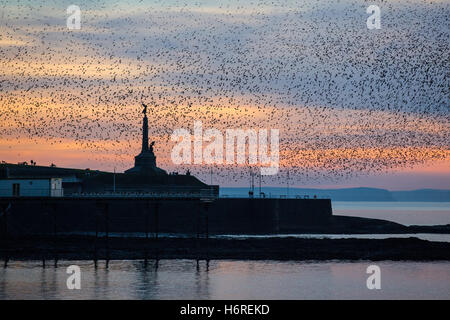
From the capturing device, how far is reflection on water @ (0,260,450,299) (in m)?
71.4

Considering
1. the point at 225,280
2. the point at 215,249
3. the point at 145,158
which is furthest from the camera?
the point at 145,158

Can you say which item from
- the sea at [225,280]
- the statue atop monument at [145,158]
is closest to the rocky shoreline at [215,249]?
the sea at [225,280]

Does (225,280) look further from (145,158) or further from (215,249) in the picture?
(145,158)

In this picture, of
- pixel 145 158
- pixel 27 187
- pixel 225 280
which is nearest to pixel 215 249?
pixel 225 280

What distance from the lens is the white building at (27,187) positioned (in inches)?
4368

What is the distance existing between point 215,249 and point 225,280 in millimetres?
22218

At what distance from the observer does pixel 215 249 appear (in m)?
101

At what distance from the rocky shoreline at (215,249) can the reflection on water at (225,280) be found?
4014 millimetres

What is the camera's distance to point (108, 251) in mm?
98000

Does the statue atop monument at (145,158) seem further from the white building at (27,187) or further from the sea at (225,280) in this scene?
the sea at (225,280)

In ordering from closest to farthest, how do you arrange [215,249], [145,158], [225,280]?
Result: [225,280], [215,249], [145,158]

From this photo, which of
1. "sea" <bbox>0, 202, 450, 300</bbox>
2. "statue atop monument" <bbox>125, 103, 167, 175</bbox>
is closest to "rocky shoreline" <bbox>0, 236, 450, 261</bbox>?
"sea" <bbox>0, 202, 450, 300</bbox>

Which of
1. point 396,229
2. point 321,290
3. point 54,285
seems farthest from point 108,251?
point 396,229
